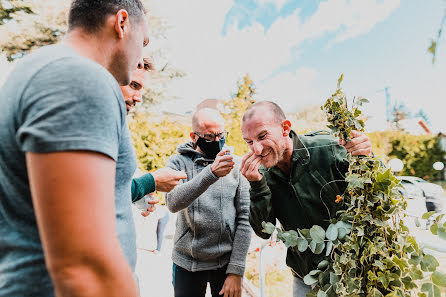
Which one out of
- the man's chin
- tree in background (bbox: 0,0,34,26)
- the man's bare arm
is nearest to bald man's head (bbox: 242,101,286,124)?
the man's chin

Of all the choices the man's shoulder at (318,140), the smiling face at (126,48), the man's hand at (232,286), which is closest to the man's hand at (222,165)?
the man's shoulder at (318,140)

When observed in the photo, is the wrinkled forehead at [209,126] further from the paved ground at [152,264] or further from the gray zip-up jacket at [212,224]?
the paved ground at [152,264]

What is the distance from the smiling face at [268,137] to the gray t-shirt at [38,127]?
1638 millimetres

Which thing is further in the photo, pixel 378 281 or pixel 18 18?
pixel 18 18


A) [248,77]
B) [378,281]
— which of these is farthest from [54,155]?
[248,77]

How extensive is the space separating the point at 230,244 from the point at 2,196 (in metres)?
2.21

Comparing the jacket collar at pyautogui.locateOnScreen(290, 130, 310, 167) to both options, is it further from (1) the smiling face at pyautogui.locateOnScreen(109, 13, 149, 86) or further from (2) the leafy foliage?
(1) the smiling face at pyautogui.locateOnScreen(109, 13, 149, 86)

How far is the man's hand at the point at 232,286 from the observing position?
257 cm

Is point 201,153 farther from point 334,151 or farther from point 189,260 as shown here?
point 334,151

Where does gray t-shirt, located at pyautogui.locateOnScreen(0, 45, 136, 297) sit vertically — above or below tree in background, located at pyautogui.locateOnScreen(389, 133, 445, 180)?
above

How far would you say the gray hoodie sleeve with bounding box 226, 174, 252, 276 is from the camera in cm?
262

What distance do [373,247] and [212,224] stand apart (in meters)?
1.67

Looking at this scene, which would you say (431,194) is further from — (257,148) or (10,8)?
(10,8)

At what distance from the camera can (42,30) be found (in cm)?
1537
